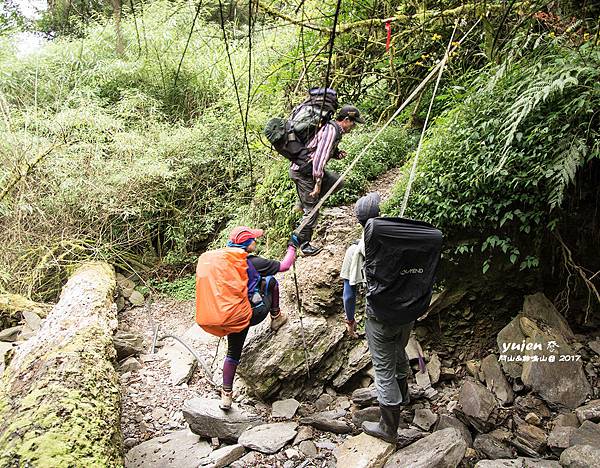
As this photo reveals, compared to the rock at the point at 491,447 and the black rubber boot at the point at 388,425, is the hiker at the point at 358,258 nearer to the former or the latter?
the black rubber boot at the point at 388,425

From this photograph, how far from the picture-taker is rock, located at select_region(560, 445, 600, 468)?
2.90 meters

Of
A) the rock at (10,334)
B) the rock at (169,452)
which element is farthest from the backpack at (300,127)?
the rock at (10,334)

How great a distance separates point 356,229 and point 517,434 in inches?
113

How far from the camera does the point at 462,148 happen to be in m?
4.33

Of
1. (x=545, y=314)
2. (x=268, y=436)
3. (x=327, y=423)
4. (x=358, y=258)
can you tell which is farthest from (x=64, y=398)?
(x=545, y=314)

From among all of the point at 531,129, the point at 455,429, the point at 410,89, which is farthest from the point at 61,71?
the point at 455,429

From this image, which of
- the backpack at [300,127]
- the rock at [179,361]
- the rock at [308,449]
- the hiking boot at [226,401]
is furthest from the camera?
the rock at [179,361]

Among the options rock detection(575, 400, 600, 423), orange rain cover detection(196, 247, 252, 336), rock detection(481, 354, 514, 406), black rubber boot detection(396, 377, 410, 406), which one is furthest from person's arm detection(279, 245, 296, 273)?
rock detection(575, 400, 600, 423)

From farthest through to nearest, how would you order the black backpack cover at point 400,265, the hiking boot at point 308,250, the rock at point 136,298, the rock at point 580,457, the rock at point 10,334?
1. the rock at point 136,298
2. the rock at point 10,334
3. the hiking boot at point 308,250
4. the black backpack cover at point 400,265
5. the rock at point 580,457

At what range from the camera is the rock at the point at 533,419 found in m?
3.67

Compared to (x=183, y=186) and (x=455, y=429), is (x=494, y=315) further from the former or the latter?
(x=183, y=186)

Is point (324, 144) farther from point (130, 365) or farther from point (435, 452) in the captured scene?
point (130, 365)

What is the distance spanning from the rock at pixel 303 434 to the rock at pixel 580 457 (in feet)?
6.93

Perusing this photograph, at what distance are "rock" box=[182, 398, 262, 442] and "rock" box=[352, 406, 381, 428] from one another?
1005mm
